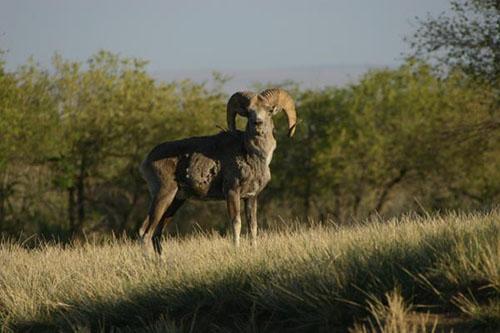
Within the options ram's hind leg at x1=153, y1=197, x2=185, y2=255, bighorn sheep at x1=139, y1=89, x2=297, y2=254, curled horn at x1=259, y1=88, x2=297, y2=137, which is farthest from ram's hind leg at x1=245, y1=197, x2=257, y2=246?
curled horn at x1=259, y1=88, x2=297, y2=137

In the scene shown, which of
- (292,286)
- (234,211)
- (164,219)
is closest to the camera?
(292,286)

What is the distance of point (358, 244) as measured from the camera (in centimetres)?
1116

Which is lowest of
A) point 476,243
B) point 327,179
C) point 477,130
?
point 327,179

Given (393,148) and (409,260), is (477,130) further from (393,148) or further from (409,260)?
(409,260)

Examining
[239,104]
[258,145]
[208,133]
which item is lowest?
[208,133]

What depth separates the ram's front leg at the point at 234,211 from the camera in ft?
49.7

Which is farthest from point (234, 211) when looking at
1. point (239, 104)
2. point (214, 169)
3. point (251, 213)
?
point (239, 104)

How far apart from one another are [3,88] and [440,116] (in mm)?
17342

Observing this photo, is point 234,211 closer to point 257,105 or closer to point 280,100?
point 257,105

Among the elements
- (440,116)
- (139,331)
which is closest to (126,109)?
(440,116)

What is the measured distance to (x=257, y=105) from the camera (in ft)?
51.9

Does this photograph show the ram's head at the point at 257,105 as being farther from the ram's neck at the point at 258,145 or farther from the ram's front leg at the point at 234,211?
the ram's front leg at the point at 234,211

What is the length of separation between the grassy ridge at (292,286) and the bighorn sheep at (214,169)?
5.22ft

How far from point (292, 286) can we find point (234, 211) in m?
5.06
